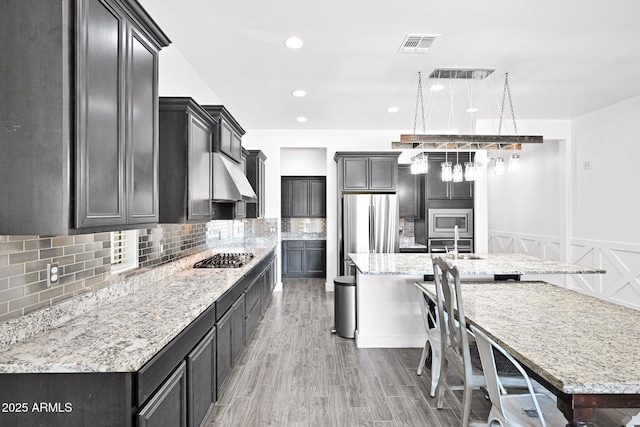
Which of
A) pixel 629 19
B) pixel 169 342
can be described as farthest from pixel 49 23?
pixel 629 19

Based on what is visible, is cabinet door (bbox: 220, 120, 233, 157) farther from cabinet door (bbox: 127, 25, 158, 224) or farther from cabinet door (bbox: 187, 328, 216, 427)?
cabinet door (bbox: 187, 328, 216, 427)

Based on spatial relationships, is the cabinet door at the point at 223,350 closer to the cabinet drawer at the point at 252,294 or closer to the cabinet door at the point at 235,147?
the cabinet drawer at the point at 252,294

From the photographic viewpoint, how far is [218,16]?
2789mm

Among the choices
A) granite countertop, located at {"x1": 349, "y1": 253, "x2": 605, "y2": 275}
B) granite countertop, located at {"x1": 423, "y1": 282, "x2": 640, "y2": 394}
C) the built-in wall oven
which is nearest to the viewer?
granite countertop, located at {"x1": 423, "y1": 282, "x2": 640, "y2": 394}

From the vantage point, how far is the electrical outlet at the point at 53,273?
1789 millimetres

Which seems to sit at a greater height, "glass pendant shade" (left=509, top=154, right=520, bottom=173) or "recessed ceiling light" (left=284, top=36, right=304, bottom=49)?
"recessed ceiling light" (left=284, top=36, right=304, bottom=49)

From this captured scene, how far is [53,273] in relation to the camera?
182 cm

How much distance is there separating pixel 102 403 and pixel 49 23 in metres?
1.43

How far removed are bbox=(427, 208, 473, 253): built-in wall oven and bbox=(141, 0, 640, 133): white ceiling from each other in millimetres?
1905

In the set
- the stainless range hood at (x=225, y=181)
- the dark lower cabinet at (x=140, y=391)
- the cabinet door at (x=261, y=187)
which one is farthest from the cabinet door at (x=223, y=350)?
the cabinet door at (x=261, y=187)

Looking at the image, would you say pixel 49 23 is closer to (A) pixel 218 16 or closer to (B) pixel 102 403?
(B) pixel 102 403

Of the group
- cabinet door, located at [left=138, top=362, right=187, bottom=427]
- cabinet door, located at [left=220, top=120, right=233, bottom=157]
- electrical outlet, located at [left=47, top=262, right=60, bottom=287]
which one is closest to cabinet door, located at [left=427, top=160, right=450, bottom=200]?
cabinet door, located at [left=220, top=120, right=233, bottom=157]

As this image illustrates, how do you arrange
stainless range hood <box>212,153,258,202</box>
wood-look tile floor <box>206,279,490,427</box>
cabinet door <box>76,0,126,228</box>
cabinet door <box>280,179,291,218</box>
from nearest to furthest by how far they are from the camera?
cabinet door <box>76,0,126,228</box>, wood-look tile floor <box>206,279,490,427</box>, stainless range hood <box>212,153,258,202</box>, cabinet door <box>280,179,291,218</box>

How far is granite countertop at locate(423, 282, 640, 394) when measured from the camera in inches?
51.8
